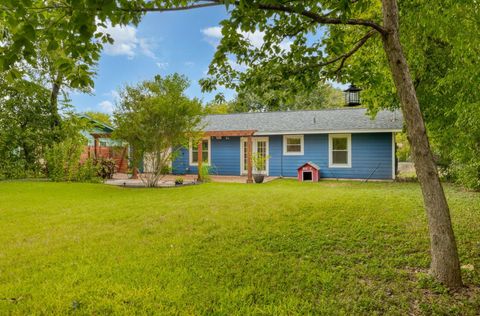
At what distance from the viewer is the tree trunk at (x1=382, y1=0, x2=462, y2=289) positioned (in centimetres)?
283

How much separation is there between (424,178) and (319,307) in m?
1.50

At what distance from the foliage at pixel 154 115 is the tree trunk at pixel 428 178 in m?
7.76

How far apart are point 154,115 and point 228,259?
288 inches

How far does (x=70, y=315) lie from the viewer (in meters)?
2.42

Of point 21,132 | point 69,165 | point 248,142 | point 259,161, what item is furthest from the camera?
point 259,161

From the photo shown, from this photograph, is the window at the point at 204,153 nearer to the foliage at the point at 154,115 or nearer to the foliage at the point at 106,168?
the foliage at the point at 106,168

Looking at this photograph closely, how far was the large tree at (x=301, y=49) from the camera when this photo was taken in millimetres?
2400

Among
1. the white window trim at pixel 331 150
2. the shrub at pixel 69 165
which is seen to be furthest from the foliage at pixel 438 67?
the shrub at pixel 69 165

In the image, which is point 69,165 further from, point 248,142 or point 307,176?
point 307,176

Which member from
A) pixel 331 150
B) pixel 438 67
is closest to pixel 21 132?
pixel 331 150

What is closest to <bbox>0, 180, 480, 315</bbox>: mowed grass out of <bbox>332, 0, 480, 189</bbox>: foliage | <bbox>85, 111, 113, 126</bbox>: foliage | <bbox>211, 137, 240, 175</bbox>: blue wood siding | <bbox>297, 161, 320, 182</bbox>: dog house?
<bbox>332, 0, 480, 189</bbox>: foliage

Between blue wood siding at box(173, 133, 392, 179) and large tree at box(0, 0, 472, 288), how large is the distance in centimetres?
920

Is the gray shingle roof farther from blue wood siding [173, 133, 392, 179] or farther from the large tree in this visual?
the large tree

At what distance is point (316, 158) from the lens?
14.3 meters
